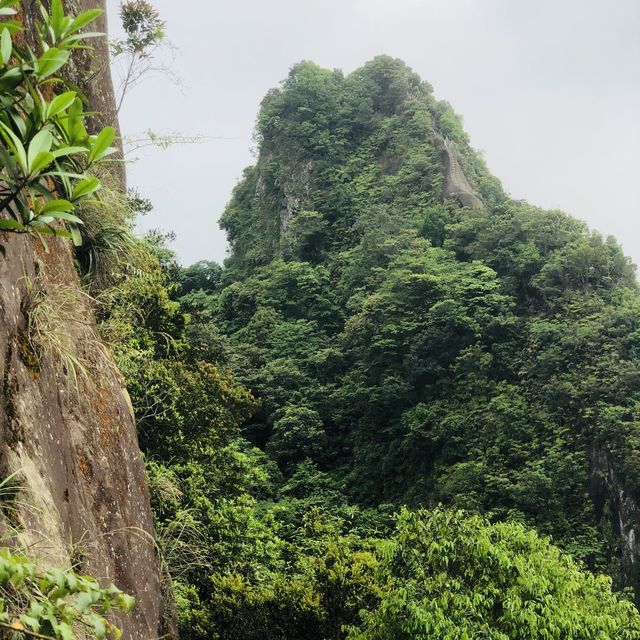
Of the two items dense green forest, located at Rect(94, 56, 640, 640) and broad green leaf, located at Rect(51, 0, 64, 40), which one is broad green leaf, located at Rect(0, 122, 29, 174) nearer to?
broad green leaf, located at Rect(51, 0, 64, 40)

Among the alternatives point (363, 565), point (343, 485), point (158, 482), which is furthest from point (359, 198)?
point (158, 482)

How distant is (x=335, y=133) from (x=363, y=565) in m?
40.3

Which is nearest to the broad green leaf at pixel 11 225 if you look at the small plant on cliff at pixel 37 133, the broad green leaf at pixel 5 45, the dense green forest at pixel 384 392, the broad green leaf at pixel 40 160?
the small plant on cliff at pixel 37 133

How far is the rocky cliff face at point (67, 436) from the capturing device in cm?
313

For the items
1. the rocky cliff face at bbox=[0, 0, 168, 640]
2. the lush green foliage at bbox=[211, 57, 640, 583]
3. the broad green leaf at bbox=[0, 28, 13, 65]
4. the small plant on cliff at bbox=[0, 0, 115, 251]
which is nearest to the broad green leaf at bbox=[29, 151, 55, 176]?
the small plant on cliff at bbox=[0, 0, 115, 251]

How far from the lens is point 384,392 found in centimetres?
2925

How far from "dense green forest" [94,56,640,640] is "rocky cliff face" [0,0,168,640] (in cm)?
100

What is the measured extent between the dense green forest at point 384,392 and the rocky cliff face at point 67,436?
1002 mm

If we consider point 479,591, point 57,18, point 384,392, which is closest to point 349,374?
point 384,392

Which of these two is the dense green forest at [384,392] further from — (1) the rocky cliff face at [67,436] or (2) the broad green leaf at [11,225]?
(2) the broad green leaf at [11,225]

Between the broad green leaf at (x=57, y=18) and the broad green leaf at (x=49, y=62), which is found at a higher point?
the broad green leaf at (x=57, y=18)

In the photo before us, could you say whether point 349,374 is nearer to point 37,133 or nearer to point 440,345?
point 440,345

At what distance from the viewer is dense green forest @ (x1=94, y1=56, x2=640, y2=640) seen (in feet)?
35.6

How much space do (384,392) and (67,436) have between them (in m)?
25.7
